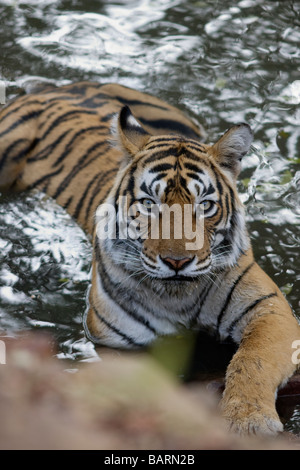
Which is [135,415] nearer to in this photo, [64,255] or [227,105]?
[64,255]

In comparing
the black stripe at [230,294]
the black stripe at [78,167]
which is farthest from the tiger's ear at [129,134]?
the black stripe at [78,167]

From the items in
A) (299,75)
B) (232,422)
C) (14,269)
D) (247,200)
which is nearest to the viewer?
(232,422)

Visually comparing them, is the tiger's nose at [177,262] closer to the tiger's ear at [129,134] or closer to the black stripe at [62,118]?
the tiger's ear at [129,134]

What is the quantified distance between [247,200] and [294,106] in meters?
1.29

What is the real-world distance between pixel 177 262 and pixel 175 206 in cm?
27

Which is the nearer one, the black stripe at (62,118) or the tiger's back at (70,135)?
the tiger's back at (70,135)

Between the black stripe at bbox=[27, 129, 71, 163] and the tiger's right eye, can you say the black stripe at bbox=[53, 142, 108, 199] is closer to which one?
the black stripe at bbox=[27, 129, 71, 163]

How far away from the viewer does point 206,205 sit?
314 centimetres

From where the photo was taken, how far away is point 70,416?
1218 millimetres

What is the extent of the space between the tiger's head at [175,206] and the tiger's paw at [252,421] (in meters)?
0.59

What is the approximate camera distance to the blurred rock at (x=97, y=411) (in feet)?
3.85

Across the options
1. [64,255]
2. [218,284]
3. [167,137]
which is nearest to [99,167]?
[64,255]

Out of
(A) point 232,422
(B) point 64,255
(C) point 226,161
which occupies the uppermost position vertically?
→ (C) point 226,161

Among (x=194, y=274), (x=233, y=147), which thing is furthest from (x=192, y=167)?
(x=194, y=274)
